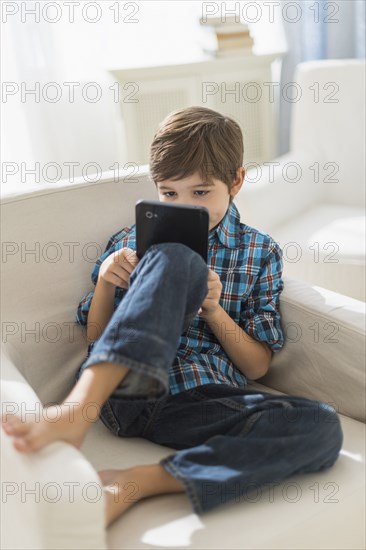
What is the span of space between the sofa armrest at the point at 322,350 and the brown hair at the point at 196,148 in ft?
0.84

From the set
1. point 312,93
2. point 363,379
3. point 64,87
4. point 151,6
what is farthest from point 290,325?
point 151,6

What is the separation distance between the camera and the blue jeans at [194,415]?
1.08 metres

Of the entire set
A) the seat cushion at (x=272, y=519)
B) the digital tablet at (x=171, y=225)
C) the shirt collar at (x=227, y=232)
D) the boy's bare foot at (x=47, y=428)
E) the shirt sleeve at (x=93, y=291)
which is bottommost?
the seat cushion at (x=272, y=519)

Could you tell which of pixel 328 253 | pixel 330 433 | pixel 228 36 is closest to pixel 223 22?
pixel 228 36

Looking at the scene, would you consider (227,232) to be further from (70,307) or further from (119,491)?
(119,491)

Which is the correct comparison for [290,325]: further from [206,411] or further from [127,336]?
[127,336]

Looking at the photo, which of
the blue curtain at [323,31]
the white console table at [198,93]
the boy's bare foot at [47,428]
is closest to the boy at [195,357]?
the boy's bare foot at [47,428]

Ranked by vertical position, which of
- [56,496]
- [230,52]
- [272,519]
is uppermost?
[230,52]

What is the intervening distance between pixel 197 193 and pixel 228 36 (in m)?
1.76

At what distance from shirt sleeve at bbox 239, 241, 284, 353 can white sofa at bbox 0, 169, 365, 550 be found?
0.02 metres

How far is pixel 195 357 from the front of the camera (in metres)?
1.38

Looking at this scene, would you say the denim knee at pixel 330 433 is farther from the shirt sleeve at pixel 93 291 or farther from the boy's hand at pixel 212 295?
the shirt sleeve at pixel 93 291

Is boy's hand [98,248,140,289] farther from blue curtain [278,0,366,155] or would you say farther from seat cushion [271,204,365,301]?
blue curtain [278,0,366,155]

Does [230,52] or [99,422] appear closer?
[99,422]
